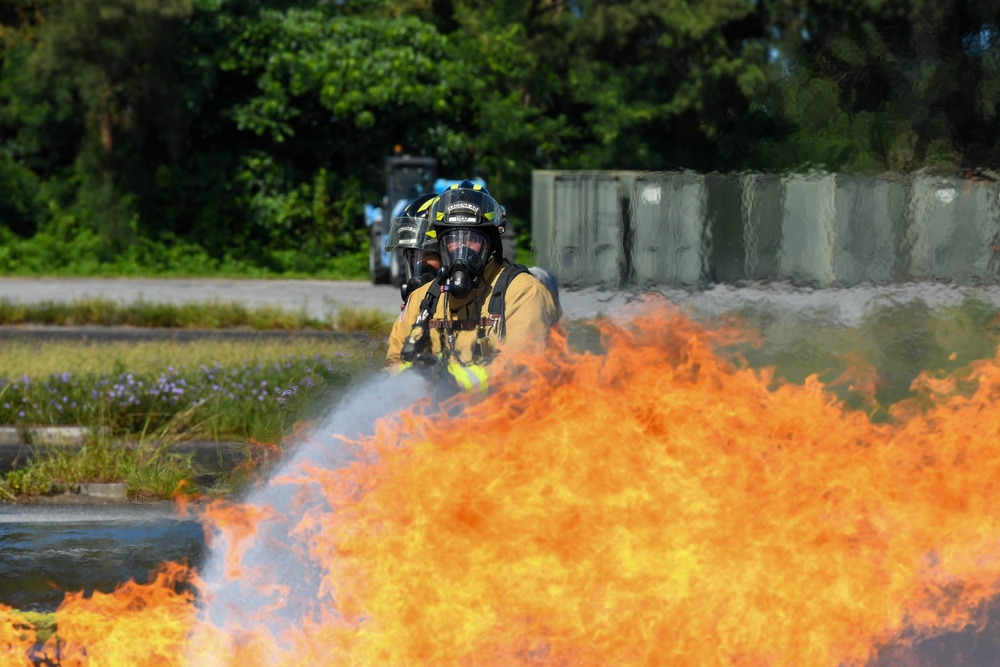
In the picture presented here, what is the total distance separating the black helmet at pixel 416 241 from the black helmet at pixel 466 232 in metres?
1.65

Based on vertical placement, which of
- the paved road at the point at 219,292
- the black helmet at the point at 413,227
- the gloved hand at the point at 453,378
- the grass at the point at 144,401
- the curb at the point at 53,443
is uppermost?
the black helmet at the point at 413,227

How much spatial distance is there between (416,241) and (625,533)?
3.67 metres

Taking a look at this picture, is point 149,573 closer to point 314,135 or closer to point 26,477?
point 26,477

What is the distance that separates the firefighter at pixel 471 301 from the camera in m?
5.08

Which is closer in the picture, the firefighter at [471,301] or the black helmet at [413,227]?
the firefighter at [471,301]

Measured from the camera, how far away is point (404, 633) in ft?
13.5

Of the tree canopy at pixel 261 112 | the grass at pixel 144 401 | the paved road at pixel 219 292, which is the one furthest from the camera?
the tree canopy at pixel 261 112

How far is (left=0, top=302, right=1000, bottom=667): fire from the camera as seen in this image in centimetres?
411

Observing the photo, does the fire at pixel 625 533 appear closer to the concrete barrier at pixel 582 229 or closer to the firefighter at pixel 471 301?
the firefighter at pixel 471 301

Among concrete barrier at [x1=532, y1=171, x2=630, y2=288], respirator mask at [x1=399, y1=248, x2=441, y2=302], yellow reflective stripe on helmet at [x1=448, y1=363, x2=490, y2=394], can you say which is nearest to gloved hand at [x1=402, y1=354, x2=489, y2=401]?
yellow reflective stripe on helmet at [x1=448, y1=363, x2=490, y2=394]

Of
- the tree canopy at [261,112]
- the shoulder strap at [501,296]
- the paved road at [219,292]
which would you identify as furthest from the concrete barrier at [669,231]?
the tree canopy at [261,112]

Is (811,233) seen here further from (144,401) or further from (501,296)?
(144,401)

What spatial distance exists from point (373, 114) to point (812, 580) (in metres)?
28.9

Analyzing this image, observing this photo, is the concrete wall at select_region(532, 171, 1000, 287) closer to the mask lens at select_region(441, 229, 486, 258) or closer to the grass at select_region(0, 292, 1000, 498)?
the grass at select_region(0, 292, 1000, 498)
